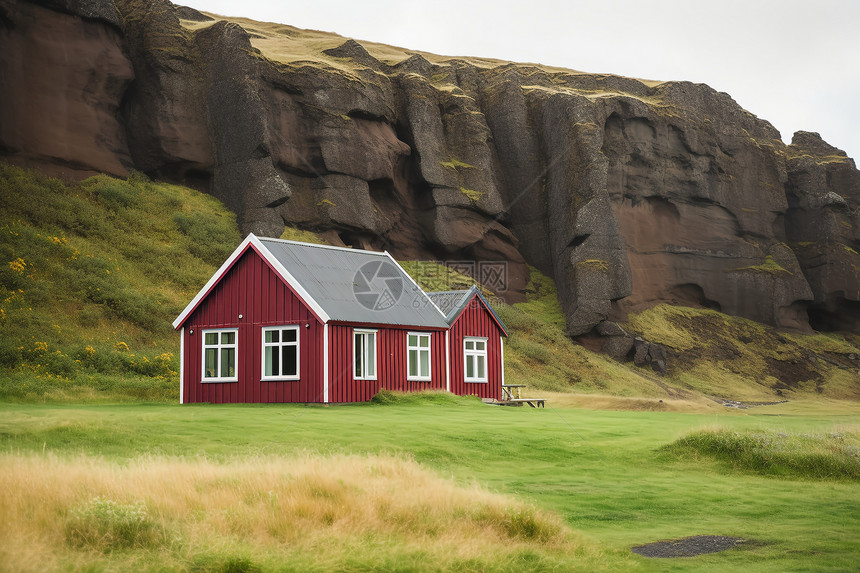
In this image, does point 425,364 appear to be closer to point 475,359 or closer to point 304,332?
point 475,359

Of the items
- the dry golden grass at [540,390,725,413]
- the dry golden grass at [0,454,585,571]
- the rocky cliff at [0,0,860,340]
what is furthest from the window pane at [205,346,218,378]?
the rocky cliff at [0,0,860,340]

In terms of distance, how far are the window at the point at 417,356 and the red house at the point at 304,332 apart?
4cm

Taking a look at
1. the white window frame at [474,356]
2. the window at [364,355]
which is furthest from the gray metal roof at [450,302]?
the window at [364,355]

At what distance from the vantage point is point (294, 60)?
71.6 meters

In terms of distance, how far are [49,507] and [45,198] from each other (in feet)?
161

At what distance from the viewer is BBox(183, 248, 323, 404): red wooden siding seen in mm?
30812

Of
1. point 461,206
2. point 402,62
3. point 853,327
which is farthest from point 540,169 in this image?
point 853,327

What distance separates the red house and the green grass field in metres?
2.78

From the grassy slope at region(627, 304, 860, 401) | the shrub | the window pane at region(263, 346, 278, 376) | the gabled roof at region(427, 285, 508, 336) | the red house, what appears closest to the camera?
the shrub

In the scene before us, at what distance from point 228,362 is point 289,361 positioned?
2.95 metres

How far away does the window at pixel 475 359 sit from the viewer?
1512 inches

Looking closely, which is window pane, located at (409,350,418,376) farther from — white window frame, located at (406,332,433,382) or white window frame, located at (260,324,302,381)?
white window frame, located at (260,324,302,381)

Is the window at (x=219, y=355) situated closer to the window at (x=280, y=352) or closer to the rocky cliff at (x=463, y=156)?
the window at (x=280, y=352)

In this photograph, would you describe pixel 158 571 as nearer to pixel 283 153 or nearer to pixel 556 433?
pixel 556 433
